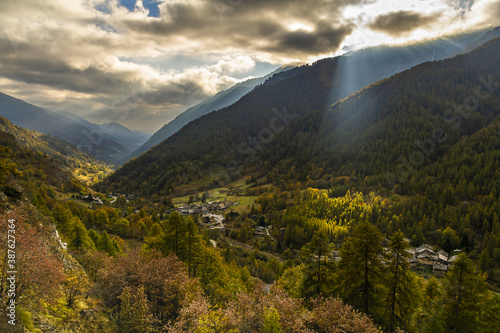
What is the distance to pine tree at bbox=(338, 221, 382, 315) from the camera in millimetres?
30422

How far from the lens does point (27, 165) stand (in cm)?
18875

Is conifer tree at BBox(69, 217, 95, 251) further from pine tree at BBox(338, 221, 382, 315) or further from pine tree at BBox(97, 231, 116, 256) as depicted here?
pine tree at BBox(338, 221, 382, 315)

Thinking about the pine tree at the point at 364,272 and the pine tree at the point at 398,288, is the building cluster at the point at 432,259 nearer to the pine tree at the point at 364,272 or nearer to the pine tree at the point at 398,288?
the pine tree at the point at 398,288

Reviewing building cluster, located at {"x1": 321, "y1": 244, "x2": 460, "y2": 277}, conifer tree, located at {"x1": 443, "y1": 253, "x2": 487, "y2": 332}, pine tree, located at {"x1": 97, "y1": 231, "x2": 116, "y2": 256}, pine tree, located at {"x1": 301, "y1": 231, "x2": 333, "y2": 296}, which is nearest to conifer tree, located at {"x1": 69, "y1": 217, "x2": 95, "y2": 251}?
pine tree, located at {"x1": 97, "y1": 231, "x2": 116, "y2": 256}

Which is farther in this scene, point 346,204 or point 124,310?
point 346,204

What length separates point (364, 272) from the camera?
102ft

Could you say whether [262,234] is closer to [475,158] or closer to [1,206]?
[1,206]

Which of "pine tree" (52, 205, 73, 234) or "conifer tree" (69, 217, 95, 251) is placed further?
"pine tree" (52, 205, 73, 234)

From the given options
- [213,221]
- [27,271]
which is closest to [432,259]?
[213,221]

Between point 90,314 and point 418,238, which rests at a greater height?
point 90,314

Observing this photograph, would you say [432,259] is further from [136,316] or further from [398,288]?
[136,316]

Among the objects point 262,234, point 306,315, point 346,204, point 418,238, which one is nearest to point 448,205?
point 418,238

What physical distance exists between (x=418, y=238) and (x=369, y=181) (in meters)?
78.9

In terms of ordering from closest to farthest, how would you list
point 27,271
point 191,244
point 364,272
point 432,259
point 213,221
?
point 27,271
point 364,272
point 191,244
point 432,259
point 213,221
